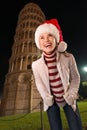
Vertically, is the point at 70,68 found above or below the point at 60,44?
below

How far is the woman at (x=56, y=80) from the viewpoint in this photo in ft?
11.3

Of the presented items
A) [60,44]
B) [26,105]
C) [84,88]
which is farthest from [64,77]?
[26,105]

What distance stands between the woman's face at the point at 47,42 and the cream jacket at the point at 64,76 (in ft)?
0.61

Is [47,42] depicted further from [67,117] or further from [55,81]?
[67,117]

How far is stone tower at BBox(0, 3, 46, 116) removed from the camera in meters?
41.9

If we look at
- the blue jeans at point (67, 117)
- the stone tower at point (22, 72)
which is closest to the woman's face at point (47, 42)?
the blue jeans at point (67, 117)

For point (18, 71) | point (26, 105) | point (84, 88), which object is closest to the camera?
point (84, 88)

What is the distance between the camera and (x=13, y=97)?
43281 mm

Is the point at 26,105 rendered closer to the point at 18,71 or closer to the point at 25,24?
the point at 18,71

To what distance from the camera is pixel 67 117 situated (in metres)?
3.45

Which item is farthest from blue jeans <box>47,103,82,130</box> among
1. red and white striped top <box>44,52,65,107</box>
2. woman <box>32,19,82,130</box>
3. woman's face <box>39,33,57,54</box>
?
woman's face <box>39,33,57,54</box>

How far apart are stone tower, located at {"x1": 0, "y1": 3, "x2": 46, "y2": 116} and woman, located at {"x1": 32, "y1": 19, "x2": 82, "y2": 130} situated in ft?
108

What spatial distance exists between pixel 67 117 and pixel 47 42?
1364 millimetres

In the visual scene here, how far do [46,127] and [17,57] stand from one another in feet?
133
